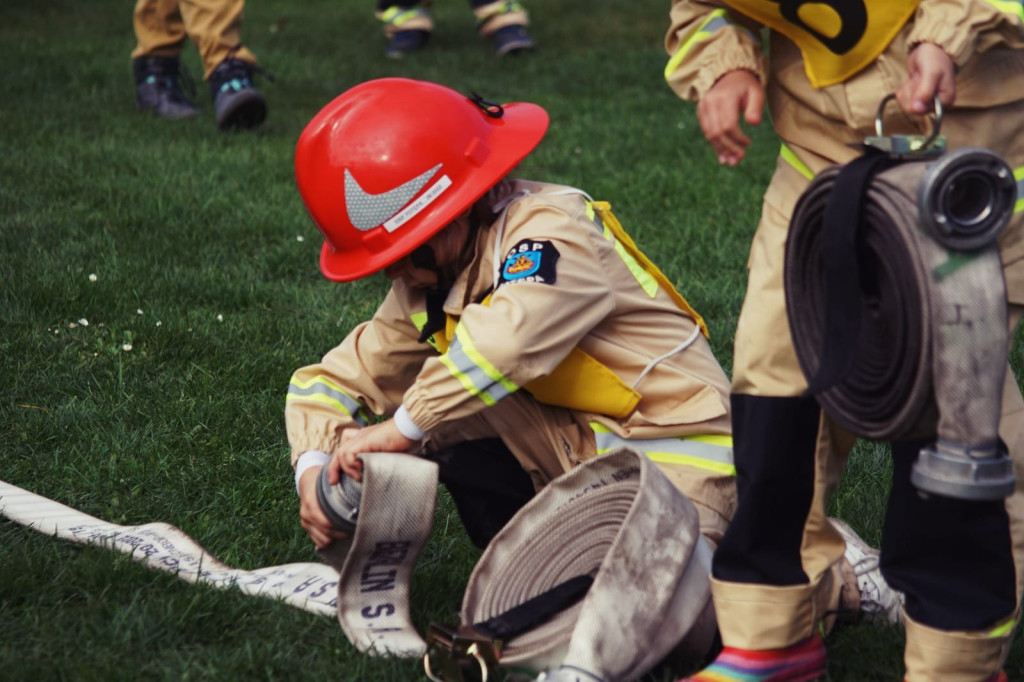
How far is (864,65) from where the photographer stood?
90.4 inches

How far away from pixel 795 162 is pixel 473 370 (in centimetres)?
73

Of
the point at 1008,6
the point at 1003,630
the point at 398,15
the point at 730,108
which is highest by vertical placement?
the point at 1008,6

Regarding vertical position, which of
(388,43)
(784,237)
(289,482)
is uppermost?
(784,237)

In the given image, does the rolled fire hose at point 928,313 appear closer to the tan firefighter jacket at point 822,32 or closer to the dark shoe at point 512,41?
the tan firefighter jacket at point 822,32

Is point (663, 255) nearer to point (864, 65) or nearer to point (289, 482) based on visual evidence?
point (289, 482)

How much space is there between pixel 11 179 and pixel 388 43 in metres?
4.67

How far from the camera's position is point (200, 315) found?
4.54 metres

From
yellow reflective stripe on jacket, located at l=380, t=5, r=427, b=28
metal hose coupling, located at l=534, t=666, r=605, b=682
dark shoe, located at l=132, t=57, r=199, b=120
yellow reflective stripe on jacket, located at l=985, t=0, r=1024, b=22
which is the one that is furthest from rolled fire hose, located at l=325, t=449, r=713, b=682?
yellow reflective stripe on jacket, located at l=380, t=5, r=427, b=28

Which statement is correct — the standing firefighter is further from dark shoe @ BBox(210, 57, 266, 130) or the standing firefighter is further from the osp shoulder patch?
dark shoe @ BBox(210, 57, 266, 130)

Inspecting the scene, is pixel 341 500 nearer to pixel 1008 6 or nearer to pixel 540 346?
pixel 540 346

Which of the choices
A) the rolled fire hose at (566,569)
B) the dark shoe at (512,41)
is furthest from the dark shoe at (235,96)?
the rolled fire hose at (566,569)

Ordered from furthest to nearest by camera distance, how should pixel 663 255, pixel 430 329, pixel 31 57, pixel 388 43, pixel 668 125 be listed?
pixel 388 43, pixel 31 57, pixel 668 125, pixel 663 255, pixel 430 329

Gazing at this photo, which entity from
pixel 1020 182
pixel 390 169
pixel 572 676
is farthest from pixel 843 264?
pixel 390 169

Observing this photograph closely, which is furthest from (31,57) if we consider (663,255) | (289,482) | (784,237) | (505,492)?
(784,237)
